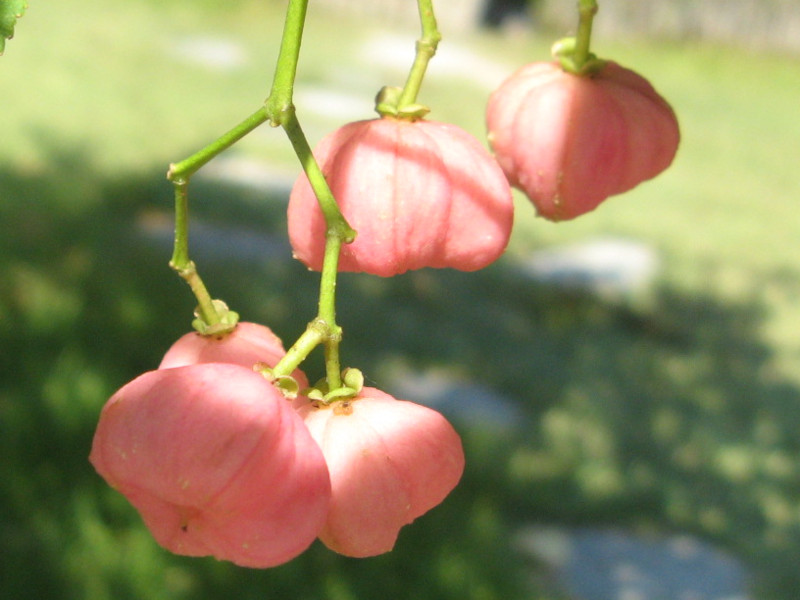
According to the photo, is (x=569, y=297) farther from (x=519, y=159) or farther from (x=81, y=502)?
(x=519, y=159)

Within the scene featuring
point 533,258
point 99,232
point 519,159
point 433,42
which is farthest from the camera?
point 533,258

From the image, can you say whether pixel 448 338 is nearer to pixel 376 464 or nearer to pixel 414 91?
pixel 414 91

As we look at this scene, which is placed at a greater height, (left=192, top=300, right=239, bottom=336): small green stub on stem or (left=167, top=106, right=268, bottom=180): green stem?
(left=167, top=106, right=268, bottom=180): green stem

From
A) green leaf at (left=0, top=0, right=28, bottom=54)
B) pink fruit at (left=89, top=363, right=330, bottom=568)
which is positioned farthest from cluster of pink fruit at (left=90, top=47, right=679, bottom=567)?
green leaf at (left=0, top=0, right=28, bottom=54)

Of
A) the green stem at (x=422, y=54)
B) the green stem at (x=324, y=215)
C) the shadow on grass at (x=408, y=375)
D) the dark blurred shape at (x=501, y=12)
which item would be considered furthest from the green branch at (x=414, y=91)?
the dark blurred shape at (x=501, y=12)

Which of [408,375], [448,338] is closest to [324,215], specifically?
[408,375]

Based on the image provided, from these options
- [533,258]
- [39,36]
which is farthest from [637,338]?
[39,36]

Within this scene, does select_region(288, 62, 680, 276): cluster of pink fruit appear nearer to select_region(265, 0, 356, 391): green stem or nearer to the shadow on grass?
select_region(265, 0, 356, 391): green stem
